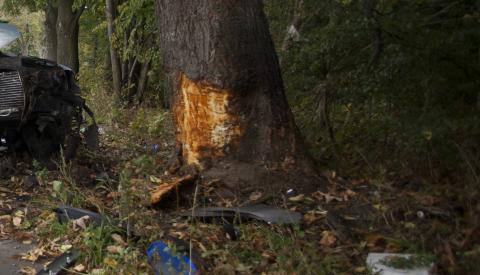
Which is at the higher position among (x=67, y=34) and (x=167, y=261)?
(x=67, y=34)

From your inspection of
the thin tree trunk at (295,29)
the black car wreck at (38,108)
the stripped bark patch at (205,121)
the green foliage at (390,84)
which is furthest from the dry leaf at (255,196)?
the black car wreck at (38,108)

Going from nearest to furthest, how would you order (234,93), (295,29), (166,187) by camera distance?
(166,187) → (234,93) → (295,29)

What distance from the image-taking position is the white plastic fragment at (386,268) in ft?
12.7

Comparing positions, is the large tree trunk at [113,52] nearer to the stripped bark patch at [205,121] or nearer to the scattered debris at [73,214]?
the stripped bark patch at [205,121]

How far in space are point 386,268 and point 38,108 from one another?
4509 mm

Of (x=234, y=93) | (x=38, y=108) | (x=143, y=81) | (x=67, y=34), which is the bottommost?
(x=143, y=81)

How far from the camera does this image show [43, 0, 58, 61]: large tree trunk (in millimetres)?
22998

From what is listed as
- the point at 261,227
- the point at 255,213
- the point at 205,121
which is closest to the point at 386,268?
the point at 261,227

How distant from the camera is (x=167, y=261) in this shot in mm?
4332

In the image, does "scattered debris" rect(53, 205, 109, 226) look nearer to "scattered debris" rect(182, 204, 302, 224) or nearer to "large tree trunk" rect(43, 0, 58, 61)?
"scattered debris" rect(182, 204, 302, 224)

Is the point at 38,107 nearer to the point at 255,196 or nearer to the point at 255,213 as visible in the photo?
the point at 255,196

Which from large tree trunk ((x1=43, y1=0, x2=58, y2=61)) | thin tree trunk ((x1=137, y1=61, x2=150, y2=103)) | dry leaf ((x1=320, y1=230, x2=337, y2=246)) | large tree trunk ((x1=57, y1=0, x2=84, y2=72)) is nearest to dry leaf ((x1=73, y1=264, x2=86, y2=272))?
dry leaf ((x1=320, y1=230, x2=337, y2=246))

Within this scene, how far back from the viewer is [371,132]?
659 cm

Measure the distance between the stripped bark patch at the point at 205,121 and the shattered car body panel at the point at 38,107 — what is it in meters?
1.82
